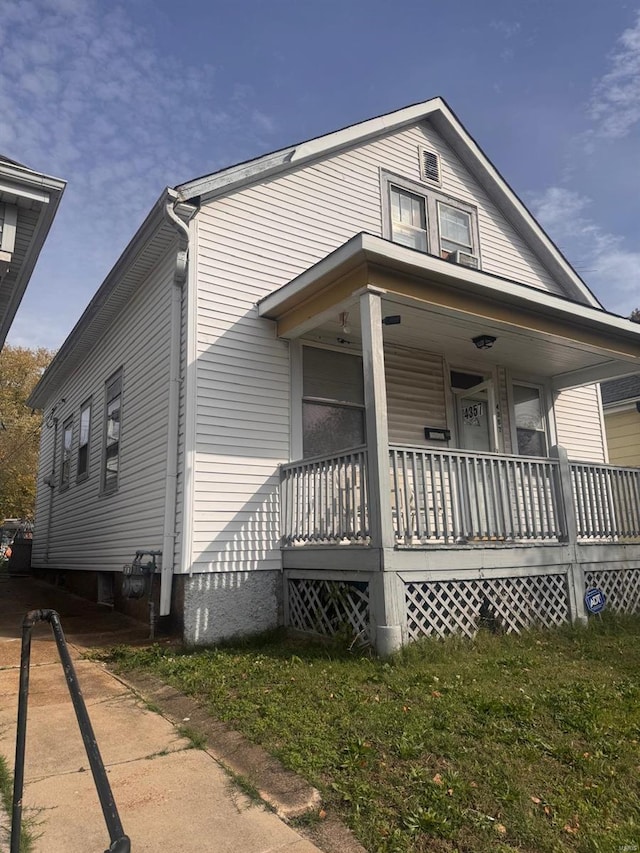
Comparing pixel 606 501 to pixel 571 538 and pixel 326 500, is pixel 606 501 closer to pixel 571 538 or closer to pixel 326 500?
pixel 571 538

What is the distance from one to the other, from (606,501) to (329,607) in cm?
379

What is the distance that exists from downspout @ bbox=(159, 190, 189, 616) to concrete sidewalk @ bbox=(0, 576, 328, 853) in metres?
1.48

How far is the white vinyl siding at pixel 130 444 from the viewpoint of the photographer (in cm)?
795

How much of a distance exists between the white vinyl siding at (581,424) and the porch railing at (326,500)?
5246mm

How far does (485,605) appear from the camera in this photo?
260 inches

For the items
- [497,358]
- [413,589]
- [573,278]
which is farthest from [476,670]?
[573,278]

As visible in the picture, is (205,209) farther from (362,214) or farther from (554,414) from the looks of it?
(554,414)

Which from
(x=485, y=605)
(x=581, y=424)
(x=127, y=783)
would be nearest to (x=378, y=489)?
(x=485, y=605)

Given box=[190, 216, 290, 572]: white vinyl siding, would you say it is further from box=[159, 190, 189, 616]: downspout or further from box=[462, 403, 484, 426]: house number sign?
box=[462, 403, 484, 426]: house number sign

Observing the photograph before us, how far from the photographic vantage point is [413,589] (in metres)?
5.98

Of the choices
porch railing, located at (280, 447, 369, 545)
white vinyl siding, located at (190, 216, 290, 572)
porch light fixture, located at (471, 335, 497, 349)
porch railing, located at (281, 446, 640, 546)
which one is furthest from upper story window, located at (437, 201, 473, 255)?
porch railing, located at (280, 447, 369, 545)

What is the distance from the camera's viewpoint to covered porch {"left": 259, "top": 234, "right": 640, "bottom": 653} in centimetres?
597

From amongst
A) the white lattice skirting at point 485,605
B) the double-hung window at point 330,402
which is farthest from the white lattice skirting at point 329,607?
the double-hung window at point 330,402

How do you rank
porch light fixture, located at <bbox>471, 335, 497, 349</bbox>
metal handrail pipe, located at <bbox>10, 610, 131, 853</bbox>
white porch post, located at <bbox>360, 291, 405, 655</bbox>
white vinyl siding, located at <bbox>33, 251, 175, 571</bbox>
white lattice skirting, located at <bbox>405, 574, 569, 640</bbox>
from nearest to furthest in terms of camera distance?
metal handrail pipe, located at <bbox>10, 610, 131, 853</bbox> → white porch post, located at <bbox>360, 291, 405, 655</bbox> → white lattice skirting, located at <bbox>405, 574, 569, 640</bbox> → white vinyl siding, located at <bbox>33, 251, 175, 571</bbox> → porch light fixture, located at <bbox>471, 335, 497, 349</bbox>
